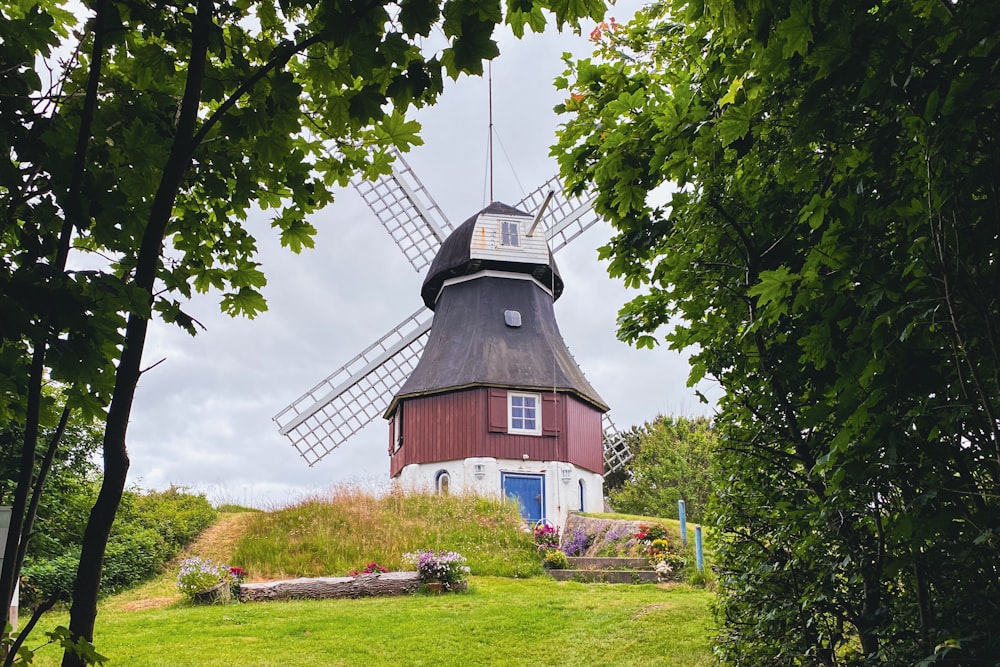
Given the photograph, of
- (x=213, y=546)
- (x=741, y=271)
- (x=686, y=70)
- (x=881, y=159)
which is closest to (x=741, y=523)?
(x=741, y=271)

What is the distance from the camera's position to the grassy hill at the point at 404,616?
25.8ft

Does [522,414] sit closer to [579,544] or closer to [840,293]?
[579,544]

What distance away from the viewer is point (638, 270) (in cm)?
466

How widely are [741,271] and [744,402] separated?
2.15 ft

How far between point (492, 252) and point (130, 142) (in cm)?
1891

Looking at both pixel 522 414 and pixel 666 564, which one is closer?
pixel 666 564

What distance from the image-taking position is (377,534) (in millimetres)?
14992

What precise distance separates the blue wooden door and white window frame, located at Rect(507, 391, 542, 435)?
1.11 metres

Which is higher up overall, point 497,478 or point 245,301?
point 497,478

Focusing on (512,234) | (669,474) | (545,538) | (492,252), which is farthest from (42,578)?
(669,474)

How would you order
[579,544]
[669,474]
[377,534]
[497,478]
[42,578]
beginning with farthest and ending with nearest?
[669,474], [497,478], [579,544], [377,534], [42,578]

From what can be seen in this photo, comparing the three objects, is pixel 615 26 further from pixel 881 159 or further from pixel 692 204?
pixel 881 159

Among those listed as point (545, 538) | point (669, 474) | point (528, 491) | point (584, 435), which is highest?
point (584, 435)

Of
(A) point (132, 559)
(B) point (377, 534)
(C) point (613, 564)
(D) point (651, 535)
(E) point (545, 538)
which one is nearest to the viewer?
(C) point (613, 564)
